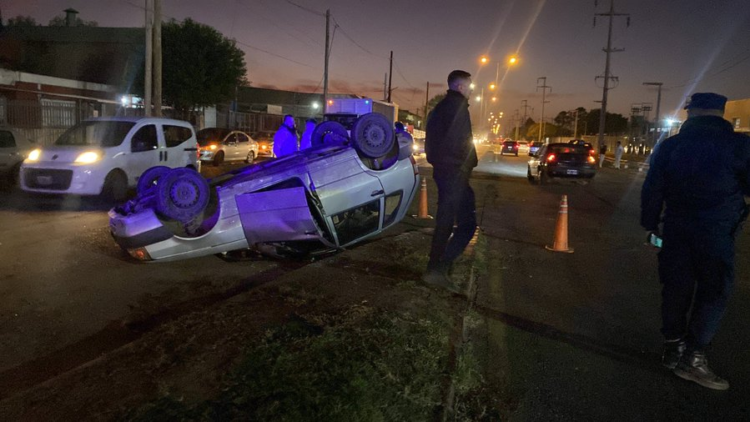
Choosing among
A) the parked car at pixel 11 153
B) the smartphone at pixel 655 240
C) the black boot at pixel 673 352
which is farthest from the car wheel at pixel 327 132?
the parked car at pixel 11 153

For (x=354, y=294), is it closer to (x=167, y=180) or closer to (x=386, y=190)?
→ (x=386, y=190)

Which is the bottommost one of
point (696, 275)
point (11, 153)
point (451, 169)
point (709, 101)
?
point (696, 275)

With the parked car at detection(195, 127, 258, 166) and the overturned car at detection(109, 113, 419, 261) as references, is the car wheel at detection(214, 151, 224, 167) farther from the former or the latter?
the overturned car at detection(109, 113, 419, 261)

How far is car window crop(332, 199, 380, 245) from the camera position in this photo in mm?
6172

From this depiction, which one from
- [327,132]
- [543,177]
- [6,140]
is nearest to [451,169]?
[327,132]

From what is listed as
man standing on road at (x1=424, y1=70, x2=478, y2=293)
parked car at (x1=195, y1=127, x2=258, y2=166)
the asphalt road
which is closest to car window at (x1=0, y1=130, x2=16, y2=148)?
the asphalt road

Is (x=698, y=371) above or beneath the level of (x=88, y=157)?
beneath

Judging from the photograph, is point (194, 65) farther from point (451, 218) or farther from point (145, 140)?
point (451, 218)

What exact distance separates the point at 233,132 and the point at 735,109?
47.1m

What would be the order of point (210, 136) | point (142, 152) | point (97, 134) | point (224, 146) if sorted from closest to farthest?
point (97, 134)
point (142, 152)
point (224, 146)
point (210, 136)

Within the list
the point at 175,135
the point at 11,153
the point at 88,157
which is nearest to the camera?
the point at 88,157

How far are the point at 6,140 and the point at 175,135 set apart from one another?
4373mm

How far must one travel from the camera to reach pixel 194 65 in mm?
32156

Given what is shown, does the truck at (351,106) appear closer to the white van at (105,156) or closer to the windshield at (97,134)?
the white van at (105,156)
